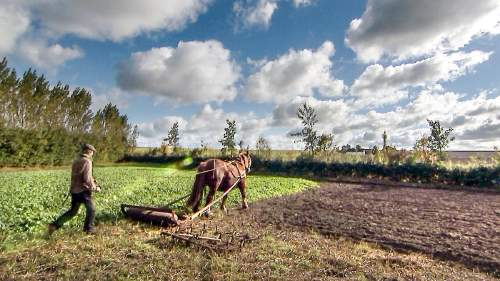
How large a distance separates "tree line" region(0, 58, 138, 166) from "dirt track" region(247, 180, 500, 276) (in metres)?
30.0

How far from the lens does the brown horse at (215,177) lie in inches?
389

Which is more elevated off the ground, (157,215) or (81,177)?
(81,177)

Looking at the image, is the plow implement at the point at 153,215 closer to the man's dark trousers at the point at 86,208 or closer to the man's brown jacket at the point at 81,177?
the man's dark trousers at the point at 86,208

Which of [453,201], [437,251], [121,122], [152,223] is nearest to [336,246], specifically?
[437,251]

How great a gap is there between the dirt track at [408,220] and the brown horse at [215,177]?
156 cm

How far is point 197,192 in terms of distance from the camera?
9.87 metres

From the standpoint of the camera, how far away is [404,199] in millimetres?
16562

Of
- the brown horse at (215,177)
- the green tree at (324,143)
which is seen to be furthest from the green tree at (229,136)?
the brown horse at (215,177)

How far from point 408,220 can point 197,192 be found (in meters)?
7.29

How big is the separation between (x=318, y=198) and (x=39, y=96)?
38824 millimetres

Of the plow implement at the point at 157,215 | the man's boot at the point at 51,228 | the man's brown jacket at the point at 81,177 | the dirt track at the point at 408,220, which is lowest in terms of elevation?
the dirt track at the point at 408,220

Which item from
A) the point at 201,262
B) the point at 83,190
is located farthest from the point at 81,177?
the point at 201,262

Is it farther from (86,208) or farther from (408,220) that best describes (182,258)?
(408,220)

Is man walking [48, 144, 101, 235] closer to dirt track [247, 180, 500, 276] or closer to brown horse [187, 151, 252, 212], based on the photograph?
brown horse [187, 151, 252, 212]
